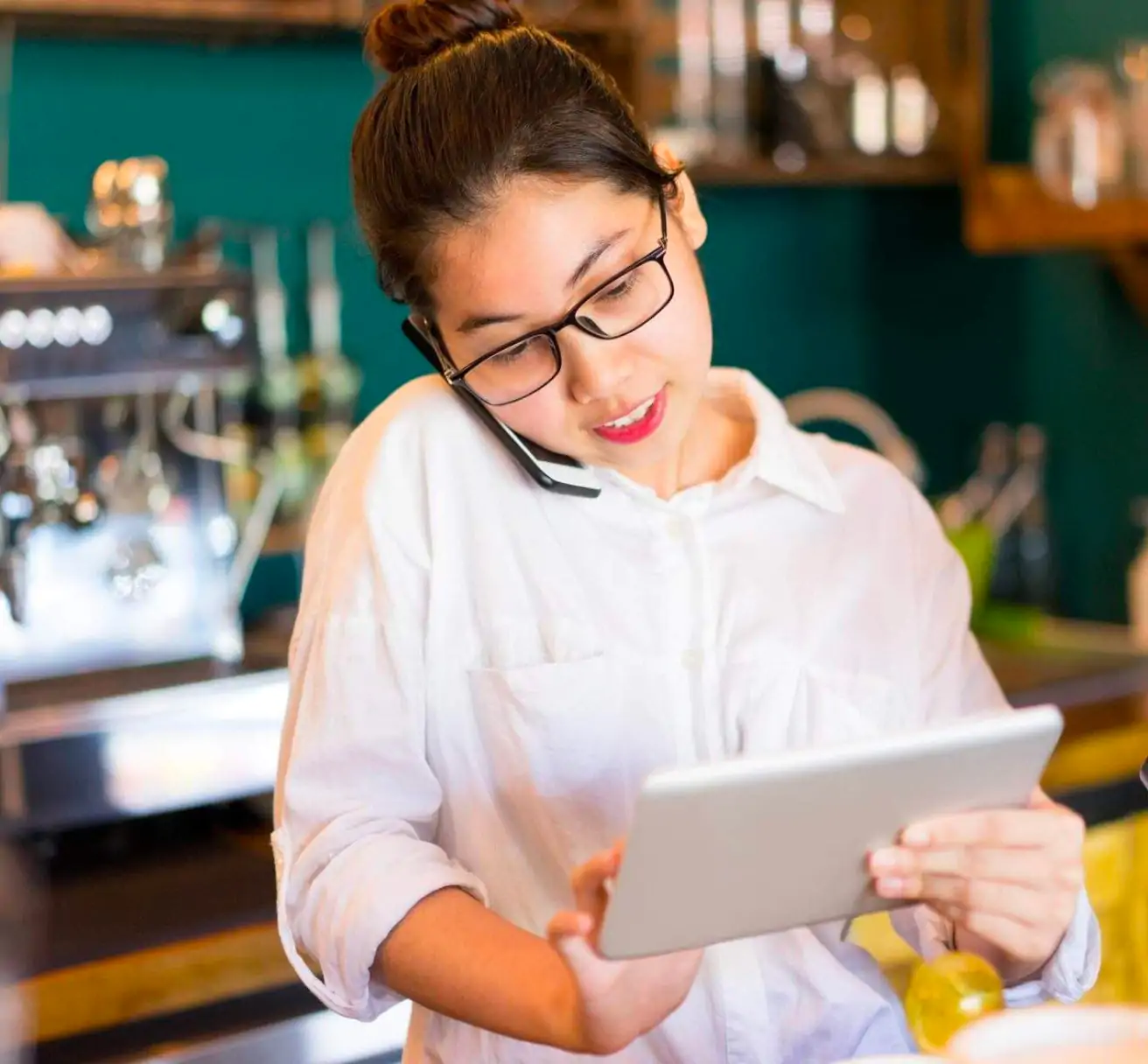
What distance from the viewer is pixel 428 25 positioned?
1.18m

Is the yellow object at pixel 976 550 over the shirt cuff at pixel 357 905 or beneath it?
beneath

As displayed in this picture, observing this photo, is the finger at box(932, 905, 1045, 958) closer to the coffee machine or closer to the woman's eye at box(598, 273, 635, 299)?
the woman's eye at box(598, 273, 635, 299)

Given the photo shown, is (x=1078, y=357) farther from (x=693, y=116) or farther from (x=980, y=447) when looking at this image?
(x=693, y=116)

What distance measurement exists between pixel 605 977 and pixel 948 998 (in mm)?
218

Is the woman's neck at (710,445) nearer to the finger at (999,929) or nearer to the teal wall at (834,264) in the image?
the finger at (999,929)

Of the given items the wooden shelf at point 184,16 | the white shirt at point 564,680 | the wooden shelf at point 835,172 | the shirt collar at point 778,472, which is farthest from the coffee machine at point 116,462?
the wooden shelf at point 835,172

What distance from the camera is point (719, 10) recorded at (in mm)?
3426

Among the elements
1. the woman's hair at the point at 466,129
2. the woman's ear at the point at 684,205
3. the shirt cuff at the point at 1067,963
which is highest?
the woman's hair at the point at 466,129

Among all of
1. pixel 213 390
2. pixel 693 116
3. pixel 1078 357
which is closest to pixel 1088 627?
pixel 1078 357

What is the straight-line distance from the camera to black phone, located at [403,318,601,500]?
4.00ft

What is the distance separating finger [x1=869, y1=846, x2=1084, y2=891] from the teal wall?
7.06 feet

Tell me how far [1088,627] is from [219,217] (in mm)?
1741

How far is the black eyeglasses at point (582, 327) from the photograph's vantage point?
112cm

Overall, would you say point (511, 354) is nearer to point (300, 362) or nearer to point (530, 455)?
point (530, 455)
